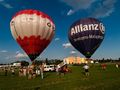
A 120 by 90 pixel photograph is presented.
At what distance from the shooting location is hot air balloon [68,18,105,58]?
4791cm

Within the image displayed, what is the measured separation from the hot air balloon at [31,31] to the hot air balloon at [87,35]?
12127 millimetres

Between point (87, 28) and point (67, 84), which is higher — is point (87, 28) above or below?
above

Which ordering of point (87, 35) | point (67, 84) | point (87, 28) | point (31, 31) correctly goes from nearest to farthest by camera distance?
1. point (67, 84)
2. point (31, 31)
3. point (87, 35)
4. point (87, 28)

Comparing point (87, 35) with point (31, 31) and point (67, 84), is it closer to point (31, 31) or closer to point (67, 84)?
point (31, 31)

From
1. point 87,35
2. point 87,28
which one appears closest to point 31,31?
point 87,35

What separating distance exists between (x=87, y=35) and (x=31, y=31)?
50.8 feet

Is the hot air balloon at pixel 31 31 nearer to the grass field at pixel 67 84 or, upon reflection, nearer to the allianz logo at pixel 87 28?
the grass field at pixel 67 84

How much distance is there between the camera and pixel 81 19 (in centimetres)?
5219

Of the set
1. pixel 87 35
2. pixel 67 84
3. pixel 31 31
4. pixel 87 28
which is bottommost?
pixel 67 84

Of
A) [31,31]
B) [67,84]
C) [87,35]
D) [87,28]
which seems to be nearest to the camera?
[67,84]

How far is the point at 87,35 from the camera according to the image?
48.8 meters

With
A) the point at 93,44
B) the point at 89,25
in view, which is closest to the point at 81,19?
the point at 89,25

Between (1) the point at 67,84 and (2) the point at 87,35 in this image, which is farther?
(2) the point at 87,35

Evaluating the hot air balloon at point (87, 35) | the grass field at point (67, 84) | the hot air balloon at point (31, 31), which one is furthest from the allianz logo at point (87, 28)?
the grass field at point (67, 84)
